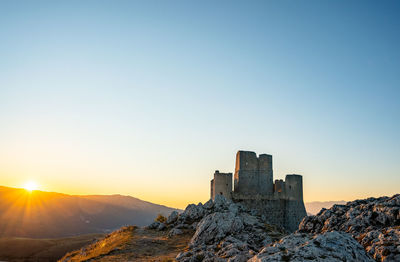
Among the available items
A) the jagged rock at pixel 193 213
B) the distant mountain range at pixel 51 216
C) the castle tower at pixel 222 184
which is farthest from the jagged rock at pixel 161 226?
the distant mountain range at pixel 51 216

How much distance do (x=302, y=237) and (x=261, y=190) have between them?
95.0ft

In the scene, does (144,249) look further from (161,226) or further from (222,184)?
Result: (222,184)

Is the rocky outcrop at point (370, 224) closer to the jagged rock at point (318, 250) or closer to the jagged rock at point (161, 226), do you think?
the jagged rock at point (318, 250)

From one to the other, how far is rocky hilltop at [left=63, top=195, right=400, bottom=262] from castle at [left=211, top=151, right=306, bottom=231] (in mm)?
9926

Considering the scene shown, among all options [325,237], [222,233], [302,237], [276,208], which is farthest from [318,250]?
[276,208]

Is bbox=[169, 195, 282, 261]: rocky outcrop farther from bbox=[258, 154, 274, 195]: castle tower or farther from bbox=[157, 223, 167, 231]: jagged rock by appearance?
bbox=[258, 154, 274, 195]: castle tower

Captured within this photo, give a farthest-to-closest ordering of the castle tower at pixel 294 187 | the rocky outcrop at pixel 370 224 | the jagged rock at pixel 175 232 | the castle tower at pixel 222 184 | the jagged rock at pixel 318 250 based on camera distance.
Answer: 1. the castle tower at pixel 294 187
2. the castle tower at pixel 222 184
3. the jagged rock at pixel 175 232
4. the rocky outcrop at pixel 370 224
5. the jagged rock at pixel 318 250

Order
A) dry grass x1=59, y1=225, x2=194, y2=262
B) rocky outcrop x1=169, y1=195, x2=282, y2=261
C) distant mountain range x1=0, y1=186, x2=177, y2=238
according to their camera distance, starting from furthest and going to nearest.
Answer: distant mountain range x1=0, y1=186, x2=177, y2=238, dry grass x1=59, y1=225, x2=194, y2=262, rocky outcrop x1=169, y1=195, x2=282, y2=261

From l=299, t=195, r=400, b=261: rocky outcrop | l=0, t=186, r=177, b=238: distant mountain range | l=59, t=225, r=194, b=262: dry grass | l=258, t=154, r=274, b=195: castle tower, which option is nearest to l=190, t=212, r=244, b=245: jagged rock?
l=59, t=225, r=194, b=262: dry grass

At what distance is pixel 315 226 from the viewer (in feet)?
39.9

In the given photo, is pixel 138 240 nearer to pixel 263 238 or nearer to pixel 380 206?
pixel 263 238

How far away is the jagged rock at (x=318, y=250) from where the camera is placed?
23.3ft

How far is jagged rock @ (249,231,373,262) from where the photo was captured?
711cm

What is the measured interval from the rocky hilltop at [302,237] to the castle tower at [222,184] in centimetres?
954
